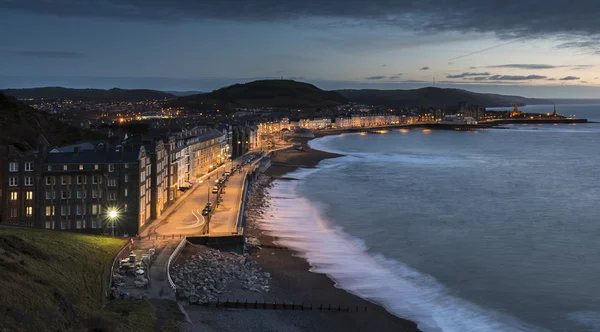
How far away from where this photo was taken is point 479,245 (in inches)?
1422

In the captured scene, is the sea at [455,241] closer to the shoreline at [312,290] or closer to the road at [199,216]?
the shoreline at [312,290]

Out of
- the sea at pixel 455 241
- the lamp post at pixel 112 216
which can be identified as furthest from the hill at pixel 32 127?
the lamp post at pixel 112 216

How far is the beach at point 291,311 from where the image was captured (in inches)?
838

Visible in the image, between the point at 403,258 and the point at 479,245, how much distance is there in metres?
6.20

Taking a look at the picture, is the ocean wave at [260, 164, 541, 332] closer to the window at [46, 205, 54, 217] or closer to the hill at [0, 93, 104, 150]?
the window at [46, 205, 54, 217]

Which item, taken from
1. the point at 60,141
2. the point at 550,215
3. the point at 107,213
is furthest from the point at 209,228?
the point at 60,141

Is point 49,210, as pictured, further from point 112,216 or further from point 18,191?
point 112,216

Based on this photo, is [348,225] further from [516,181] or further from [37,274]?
[516,181]

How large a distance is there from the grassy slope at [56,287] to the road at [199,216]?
661cm

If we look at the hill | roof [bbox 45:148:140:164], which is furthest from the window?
the hill

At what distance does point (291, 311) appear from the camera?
2312cm

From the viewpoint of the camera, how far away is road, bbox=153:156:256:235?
32.8 metres

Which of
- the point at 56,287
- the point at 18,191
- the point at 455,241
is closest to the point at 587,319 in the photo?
the point at 455,241

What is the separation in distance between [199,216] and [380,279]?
42.0 feet
